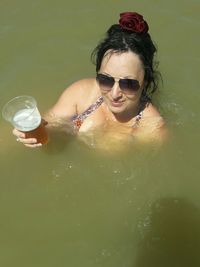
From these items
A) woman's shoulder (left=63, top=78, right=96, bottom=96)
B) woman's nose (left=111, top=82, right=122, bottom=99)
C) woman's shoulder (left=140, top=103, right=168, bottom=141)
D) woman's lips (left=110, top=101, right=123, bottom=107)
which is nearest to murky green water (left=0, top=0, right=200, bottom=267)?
woman's shoulder (left=140, top=103, right=168, bottom=141)

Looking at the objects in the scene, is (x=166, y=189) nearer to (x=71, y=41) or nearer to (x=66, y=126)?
(x=66, y=126)

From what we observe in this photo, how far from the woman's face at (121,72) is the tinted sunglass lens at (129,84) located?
3 cm

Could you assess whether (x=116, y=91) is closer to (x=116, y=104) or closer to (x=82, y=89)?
(x=116, y=104)

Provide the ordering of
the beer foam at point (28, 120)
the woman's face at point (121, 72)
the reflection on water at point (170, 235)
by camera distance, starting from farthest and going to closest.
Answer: the reflection on water at point (170, 235), the woman's face at point (121, 72), the beer foam at point (28, 120)

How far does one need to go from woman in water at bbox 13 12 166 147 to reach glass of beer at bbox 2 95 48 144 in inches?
3.0

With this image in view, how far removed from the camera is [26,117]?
3885mm

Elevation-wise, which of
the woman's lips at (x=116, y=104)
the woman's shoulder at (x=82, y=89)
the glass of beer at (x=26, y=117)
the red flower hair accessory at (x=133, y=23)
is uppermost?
the red flower hair accessory at (x=133, y=23)

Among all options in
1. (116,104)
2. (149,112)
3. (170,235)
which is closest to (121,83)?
(116,104)

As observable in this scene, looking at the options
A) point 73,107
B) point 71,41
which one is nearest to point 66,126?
point 73,107

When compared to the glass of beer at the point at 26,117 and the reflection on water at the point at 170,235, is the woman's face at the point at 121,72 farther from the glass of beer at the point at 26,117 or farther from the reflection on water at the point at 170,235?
the reflection on water at the point at 170,235

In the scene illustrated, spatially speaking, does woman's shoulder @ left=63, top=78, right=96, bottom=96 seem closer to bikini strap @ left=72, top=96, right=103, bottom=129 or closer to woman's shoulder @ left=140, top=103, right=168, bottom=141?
bikini strap @ left=72, top=96, right=103, bottom=129

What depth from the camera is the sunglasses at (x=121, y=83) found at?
4074 millimetres

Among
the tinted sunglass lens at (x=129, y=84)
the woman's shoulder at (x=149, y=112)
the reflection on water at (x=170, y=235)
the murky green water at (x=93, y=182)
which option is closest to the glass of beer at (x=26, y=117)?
the tinted sunglass lens at (x=129, y=84)

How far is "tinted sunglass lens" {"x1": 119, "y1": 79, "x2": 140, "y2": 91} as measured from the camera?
407cm
